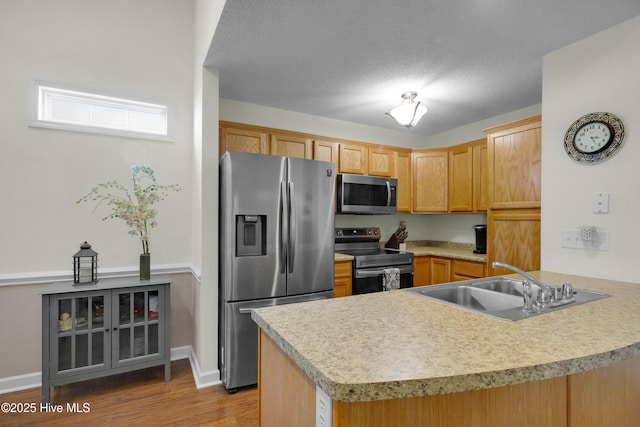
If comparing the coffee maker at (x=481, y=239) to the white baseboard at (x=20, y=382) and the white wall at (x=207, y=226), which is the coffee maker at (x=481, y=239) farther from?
the white baseboard at (x=20, y=382)

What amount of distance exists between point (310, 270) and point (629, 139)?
7.19 feet

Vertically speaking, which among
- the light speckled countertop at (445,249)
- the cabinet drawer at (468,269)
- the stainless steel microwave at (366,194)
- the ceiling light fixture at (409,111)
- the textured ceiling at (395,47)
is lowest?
the cabinet drawer at (468,269)

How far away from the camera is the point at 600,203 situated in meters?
1.84

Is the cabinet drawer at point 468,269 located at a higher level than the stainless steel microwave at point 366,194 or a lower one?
lower

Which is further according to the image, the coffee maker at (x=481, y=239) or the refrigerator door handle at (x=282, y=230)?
the coffee maker at (x=481, y=239)

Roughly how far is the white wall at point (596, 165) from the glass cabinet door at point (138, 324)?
2864mm

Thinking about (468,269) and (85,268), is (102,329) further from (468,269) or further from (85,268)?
(468,269)

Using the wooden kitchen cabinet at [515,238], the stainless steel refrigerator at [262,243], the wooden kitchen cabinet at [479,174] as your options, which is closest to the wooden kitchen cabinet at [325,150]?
the stainless steel refrigerator at [262,243]

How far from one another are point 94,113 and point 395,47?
7.99ft

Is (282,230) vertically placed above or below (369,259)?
above

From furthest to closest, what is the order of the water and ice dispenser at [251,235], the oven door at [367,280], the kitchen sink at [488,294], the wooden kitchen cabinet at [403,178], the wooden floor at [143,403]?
the wooden kitchen cabinet at [403,178], the oven door at [367,280], the water and ice dispenser at [251,235], the wooden floor at [143,403], the kitchen sink at [488,294]

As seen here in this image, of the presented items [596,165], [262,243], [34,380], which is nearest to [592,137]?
[596,165]

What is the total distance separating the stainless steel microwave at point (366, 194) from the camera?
3443mm

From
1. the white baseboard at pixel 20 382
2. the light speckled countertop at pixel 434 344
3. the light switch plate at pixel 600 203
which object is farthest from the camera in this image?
the white baseboard at pixel 20 382
